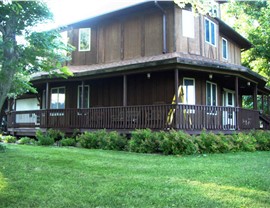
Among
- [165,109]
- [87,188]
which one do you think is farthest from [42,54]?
[165,109]

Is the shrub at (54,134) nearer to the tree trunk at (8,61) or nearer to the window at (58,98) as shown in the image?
the window at (58,98)

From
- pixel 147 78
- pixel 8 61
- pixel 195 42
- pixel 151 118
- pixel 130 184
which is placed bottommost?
pixel 130 184

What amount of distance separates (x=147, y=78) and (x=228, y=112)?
4285 mm

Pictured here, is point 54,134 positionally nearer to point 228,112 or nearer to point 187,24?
point 228,112

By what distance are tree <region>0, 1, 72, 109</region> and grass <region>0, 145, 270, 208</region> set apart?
177 cm

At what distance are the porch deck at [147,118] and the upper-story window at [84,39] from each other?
4.43 m

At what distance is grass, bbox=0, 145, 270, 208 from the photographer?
491 cm

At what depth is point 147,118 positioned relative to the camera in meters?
13.7

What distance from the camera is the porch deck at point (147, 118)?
42.9ft

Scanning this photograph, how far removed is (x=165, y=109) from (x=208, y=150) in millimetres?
2436

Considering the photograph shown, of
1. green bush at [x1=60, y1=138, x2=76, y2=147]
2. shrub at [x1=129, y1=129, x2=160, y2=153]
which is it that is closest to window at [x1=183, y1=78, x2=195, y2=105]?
shrub at [x1=129, y1=129, x2=160, y2=153]

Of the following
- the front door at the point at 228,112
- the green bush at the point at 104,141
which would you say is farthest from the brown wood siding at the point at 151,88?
the green bush at the point at 104,141

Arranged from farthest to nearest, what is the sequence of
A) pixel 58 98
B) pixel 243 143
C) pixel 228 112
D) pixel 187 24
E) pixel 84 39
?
1. pixel 58 98
2. pixel 84 39
3. pixel 187 24
4. pixel 228 112
5. pixel 243 143

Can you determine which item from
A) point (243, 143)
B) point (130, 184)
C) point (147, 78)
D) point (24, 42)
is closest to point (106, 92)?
point (147, 78)
